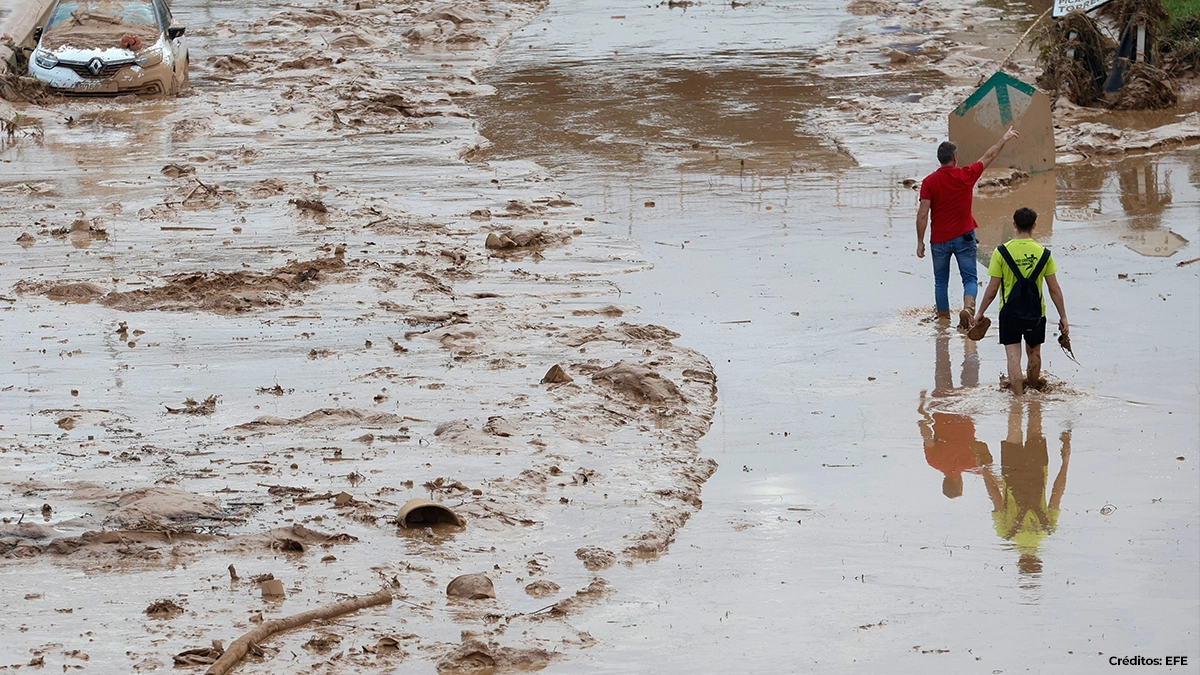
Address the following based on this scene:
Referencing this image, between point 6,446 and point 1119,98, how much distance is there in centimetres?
1578

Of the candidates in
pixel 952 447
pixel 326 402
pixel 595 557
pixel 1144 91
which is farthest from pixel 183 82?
pixel 595 557

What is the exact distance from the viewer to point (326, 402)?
9.97 meters

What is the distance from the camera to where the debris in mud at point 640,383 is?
10023mm

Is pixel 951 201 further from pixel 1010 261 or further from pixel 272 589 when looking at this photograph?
pixel 272 589

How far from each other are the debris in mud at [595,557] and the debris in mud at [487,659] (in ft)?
3.36

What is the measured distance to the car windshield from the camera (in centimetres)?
2230

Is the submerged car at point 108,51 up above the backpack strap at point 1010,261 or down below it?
above

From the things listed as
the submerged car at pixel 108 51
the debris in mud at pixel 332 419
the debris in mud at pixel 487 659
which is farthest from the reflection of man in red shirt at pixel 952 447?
the submerged car at pixel 108 51

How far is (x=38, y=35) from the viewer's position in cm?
2205

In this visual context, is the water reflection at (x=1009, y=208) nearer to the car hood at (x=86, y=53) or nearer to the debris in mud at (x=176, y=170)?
the debris in mud at (x=176, y=170)

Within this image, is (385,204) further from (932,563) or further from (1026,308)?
(932,563)

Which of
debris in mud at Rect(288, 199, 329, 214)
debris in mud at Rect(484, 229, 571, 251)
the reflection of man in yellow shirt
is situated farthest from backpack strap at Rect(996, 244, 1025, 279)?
debris in mud at Rect(288, 199, 329, 214)

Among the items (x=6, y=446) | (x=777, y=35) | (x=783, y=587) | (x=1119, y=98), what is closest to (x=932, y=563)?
(x=783, y=587)

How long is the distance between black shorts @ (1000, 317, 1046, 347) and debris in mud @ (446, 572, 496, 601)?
4.83 metres
